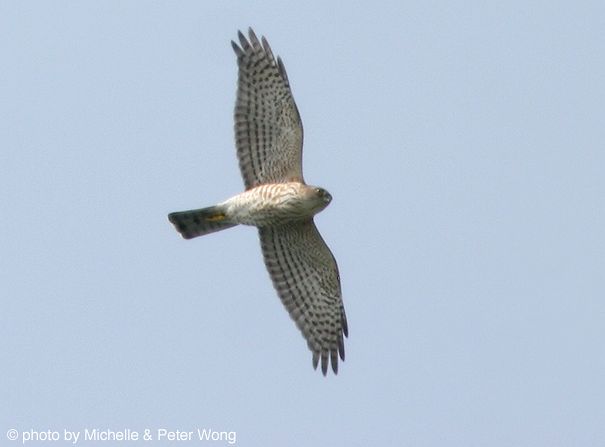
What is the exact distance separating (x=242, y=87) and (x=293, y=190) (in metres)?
1.40

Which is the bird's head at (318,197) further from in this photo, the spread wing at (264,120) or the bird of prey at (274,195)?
the spread wing at (264,120)

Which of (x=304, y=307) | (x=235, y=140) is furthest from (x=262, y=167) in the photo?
(x=304, y=307)

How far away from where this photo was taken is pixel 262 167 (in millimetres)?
19719

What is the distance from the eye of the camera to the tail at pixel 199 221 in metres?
20.0

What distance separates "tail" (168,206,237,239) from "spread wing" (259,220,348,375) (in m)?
0.54

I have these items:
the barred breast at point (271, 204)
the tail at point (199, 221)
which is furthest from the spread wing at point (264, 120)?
the tail at point (199, 221)

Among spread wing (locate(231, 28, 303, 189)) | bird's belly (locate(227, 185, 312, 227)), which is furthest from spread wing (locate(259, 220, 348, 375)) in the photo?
spread wing (locate(231, 28, 303, 189))

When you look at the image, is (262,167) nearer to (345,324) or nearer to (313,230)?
(313,230)

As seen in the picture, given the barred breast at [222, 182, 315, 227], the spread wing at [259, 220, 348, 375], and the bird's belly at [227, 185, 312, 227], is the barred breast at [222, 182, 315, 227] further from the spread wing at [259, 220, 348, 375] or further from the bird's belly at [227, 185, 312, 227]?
the spread wing at [259, 220, 348, 375]

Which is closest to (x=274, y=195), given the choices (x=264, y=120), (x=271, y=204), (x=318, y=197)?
(x=271, y=204)

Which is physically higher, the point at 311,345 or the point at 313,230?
the point at 313,230

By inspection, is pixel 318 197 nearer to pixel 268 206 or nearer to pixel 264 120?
pixel 268 206

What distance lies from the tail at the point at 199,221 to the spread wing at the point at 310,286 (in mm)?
537

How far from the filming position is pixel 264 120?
64.3ft
